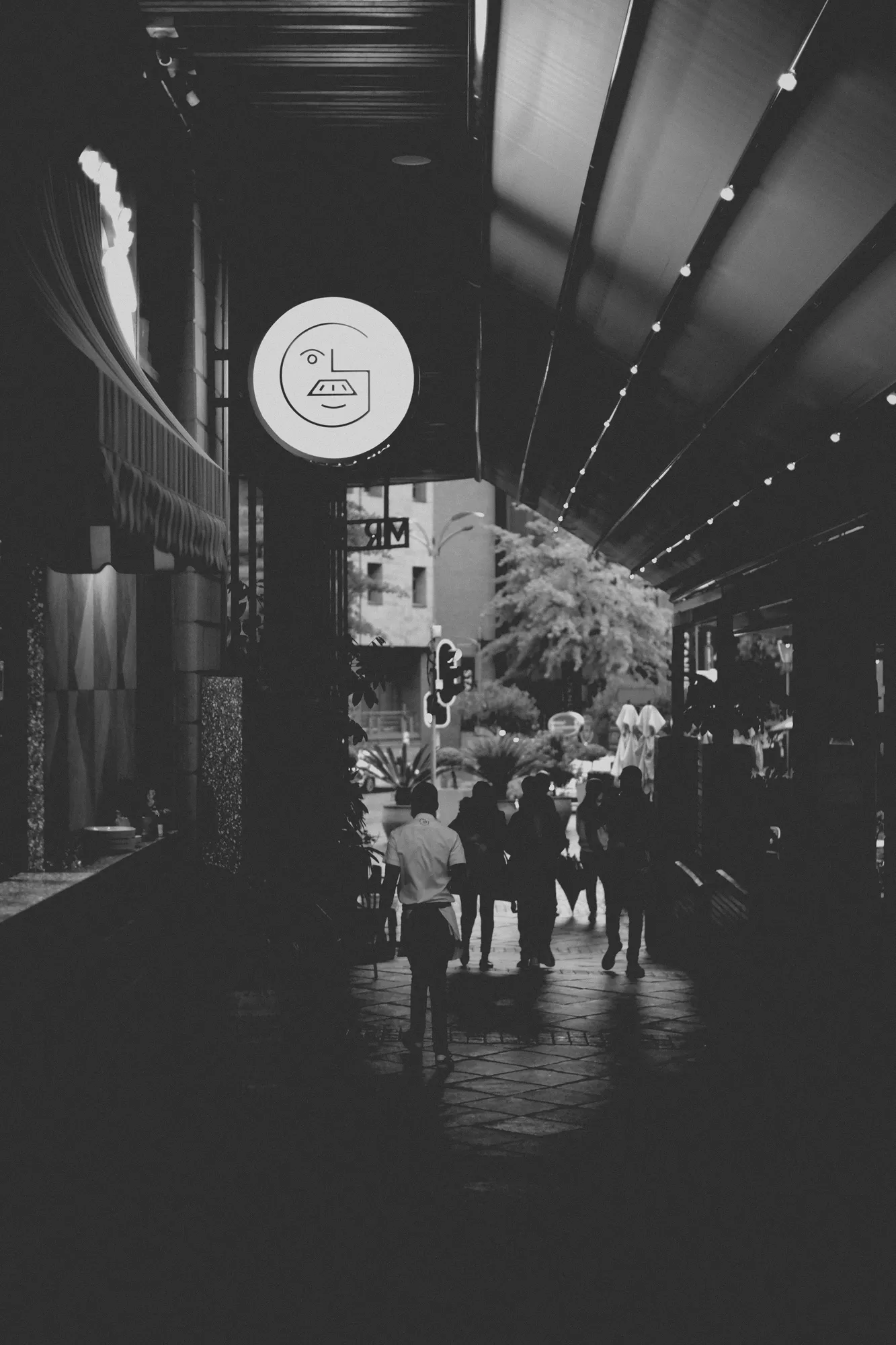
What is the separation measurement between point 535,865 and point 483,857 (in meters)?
0.64

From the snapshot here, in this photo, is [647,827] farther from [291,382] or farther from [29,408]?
[29,408]

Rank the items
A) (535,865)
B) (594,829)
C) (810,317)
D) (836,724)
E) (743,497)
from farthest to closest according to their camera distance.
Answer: (594,829)
(535,865)
(743,497)
(836,724)
(810,317)

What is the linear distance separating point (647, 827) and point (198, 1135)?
234 inches

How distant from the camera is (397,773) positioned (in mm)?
23109

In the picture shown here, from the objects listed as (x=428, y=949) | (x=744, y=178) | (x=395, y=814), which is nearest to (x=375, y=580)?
(x=395, y=814)

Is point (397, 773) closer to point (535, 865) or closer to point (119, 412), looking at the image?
point (535, 865)

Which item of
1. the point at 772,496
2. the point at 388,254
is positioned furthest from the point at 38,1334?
the point at 388,254

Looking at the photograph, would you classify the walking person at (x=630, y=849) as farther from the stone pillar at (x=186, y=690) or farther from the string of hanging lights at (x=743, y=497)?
the stone pillar at (x=186, y=690)

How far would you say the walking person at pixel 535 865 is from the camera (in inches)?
469

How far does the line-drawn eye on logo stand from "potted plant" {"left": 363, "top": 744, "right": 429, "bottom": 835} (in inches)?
456

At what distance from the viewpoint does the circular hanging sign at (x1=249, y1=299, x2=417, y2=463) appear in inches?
352

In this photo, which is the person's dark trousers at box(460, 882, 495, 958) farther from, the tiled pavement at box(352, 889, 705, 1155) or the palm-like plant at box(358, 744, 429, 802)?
the palm-like plant at box(358, 744, 429, 802)

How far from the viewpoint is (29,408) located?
5.28m

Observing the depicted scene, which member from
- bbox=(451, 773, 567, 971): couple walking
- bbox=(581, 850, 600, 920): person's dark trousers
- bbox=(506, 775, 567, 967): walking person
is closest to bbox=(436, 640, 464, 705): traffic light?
bbox=(581, 850, 600, 920): person's dark trousers
